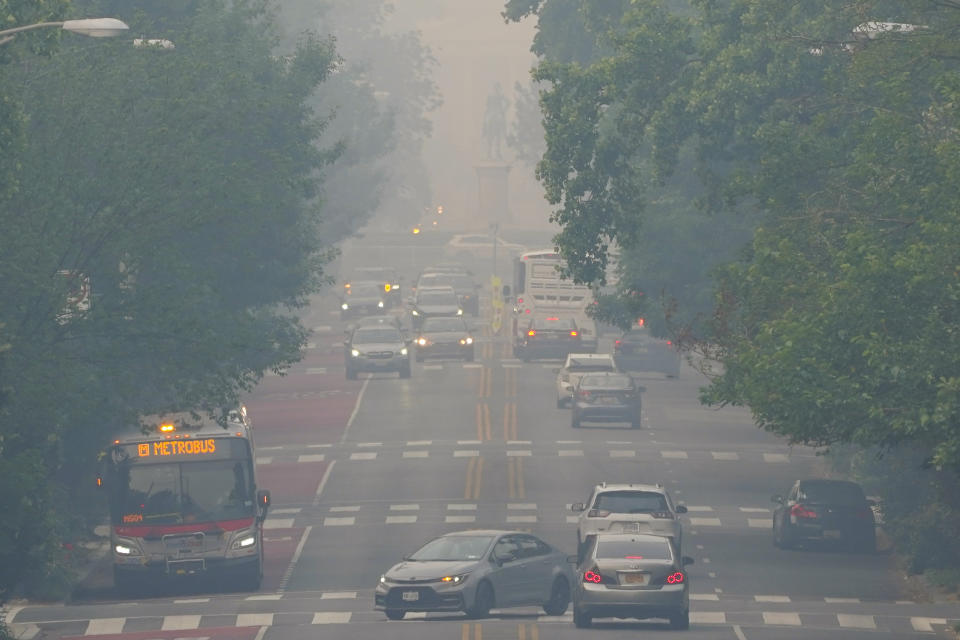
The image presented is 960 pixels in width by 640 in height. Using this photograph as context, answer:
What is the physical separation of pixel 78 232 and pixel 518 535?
9.81m

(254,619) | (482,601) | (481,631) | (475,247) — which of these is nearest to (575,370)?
(254,619)

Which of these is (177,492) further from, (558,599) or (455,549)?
(558,599)

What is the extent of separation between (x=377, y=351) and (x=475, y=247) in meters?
78.5

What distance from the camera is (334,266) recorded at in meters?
136

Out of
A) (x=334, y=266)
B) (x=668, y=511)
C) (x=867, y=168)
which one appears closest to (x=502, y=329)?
(x=334, y=266)

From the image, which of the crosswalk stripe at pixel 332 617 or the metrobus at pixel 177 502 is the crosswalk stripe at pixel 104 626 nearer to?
the crosswalk stripe at pixel 332 617

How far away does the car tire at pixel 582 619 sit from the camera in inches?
1148

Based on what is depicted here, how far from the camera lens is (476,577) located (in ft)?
98.5

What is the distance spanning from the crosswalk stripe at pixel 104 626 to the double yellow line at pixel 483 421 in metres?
26.8

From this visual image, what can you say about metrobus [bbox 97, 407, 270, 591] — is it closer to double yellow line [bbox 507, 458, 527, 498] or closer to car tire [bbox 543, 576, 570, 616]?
car tire [bbox 543, 576, 570, 616]

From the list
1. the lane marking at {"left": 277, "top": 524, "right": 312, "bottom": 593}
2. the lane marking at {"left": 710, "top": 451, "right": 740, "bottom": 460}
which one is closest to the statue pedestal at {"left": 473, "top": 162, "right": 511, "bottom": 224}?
the lane marking at {"left": 710, "top": 451, "right": 740, "bottom": 460}

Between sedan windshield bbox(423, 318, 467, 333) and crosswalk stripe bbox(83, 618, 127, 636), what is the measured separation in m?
47.0

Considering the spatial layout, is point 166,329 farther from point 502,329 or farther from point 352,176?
point 352,176

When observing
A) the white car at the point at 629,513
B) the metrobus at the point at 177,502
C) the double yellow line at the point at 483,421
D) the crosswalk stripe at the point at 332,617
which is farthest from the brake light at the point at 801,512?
the double yellow line at the point at 483,421
